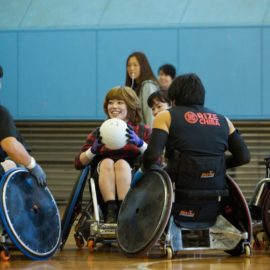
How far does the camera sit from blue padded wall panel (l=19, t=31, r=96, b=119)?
10086 millimetres

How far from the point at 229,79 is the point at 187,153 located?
475 centimetres

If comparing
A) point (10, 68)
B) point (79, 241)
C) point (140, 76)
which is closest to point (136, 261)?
point (79, 241)

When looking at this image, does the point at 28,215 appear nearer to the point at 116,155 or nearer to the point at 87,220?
the point at 87,220

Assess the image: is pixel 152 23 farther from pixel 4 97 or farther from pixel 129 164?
pixel 129 164

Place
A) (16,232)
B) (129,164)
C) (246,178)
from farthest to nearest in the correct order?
(246,178), (129,164), (16,232)

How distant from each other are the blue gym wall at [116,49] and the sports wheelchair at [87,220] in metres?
4.24

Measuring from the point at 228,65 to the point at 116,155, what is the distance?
14.0 ft

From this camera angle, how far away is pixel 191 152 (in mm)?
5180

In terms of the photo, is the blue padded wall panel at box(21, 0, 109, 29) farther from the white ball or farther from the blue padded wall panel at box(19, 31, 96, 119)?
the white ball

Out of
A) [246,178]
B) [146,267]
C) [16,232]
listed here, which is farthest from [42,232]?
[246,178]

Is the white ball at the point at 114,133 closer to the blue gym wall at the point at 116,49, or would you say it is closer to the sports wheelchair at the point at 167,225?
the sports wheelchair at the point at 167,225

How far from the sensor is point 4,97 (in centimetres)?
1018

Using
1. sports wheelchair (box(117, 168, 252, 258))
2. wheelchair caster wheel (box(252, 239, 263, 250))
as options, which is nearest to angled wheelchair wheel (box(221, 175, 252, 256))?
sports wheelchair (box(117, 168, 252, 258))

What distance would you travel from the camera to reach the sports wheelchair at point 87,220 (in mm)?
5473
